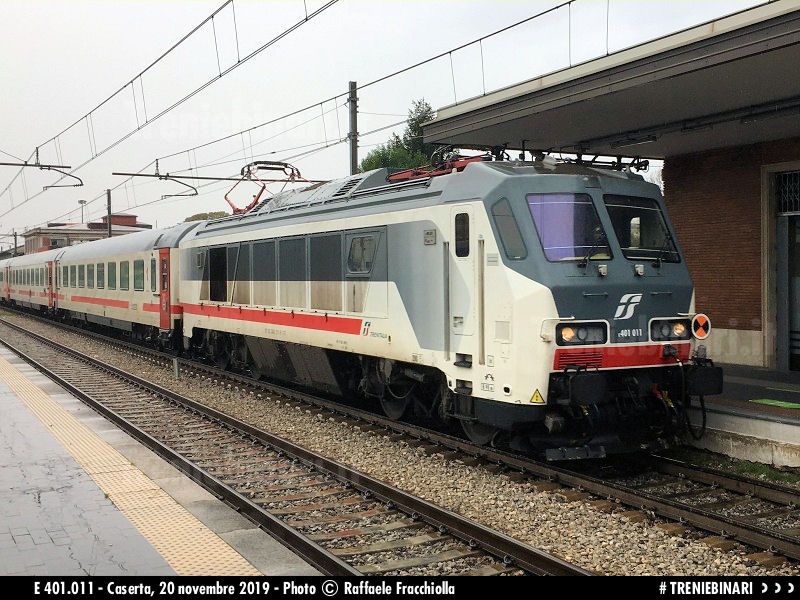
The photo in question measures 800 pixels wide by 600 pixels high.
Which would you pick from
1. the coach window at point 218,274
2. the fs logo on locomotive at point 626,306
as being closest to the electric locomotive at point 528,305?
the fs logo on locomotive at point 626,306

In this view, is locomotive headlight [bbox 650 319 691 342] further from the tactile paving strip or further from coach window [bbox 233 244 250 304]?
coach window [bbox 233 244 250 304]

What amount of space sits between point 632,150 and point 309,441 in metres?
9.28

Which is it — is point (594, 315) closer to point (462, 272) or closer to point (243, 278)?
point (462, 272)

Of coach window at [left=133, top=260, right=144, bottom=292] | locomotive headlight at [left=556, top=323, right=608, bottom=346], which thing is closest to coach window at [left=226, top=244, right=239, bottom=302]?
coach window at [left=133, top=260, right=144, bottom=292]

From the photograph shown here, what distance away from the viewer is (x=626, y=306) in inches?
327

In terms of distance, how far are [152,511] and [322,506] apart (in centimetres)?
151

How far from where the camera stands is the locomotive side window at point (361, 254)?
10477 mm

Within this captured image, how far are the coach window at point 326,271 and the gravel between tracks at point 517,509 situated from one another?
67.6 inches

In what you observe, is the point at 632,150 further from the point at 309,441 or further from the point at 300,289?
the point at 309,441

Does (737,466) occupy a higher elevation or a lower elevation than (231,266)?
lower

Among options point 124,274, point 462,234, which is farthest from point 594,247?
point 124,274

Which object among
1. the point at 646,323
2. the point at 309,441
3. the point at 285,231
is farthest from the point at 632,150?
the point at 309,441

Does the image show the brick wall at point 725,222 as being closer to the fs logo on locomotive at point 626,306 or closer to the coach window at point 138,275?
the fs logo on locomotive at point 626,306
